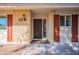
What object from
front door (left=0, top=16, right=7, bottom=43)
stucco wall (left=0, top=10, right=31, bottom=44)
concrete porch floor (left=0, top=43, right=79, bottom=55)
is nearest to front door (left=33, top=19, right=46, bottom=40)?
stucco wall (left=0, top=10, right=31, bottom=44)

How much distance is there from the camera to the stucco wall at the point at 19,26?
14.8 meters

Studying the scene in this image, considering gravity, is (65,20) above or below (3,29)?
above

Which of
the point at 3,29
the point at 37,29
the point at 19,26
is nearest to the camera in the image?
the point at 19,26

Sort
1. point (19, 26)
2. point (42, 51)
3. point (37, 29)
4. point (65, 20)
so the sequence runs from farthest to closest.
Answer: point (37, 29) < point (19, 26) < point (65, 20) < point (42, 51)

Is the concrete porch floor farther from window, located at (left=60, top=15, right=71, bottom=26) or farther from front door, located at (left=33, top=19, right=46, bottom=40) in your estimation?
front door, located at (left=33, top=19, right=46, bottom=40)

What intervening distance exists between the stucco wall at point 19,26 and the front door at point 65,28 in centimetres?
252

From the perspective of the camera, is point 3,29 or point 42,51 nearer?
point 42,51

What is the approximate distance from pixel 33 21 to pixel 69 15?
4.65 metres

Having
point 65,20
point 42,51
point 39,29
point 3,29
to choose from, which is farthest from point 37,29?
point 42,51

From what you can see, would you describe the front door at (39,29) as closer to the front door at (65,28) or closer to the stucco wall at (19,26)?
the stucco wall at (19,26)

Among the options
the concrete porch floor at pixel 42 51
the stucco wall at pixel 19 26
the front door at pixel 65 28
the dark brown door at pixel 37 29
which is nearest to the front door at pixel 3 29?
the stucco wall at pixel 19 26

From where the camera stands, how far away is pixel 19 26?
1491 centimetres

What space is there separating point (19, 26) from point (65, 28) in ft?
11.5

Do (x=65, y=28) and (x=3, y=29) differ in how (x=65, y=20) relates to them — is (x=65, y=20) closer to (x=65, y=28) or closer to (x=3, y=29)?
(x=65, y=28)
